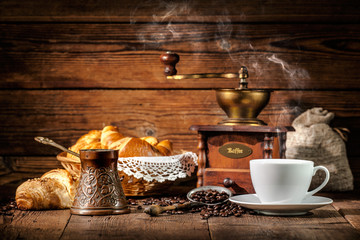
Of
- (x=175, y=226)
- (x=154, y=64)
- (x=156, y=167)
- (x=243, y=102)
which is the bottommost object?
(x=175, y=226)

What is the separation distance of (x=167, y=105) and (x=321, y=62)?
2.42 ft

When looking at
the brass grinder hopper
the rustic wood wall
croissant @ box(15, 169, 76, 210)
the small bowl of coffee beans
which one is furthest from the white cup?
the rustic wood wall

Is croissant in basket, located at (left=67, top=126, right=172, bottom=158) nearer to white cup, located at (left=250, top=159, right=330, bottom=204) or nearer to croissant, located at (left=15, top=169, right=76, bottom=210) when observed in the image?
croissant, located at (left=15, top=169, right=76, bottom=210)

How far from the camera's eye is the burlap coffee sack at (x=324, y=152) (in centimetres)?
192

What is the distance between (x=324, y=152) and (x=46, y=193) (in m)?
1.13

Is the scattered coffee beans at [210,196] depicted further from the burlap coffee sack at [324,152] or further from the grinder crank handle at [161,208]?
the burlap coffee sack at [324,152]

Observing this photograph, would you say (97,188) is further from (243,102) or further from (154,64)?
(154,64)

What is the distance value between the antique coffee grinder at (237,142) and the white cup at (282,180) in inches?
9.8

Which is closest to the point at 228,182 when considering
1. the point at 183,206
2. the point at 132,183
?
the point at 183,206

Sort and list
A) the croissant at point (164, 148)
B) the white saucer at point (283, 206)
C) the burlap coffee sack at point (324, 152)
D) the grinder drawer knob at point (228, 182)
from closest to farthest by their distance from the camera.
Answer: the white saucer at point (283, 206) → the grinder drawer knob at point (228, 182) → the croissant at point (164, 148) → the burlap coffee sack at point (324, 152)

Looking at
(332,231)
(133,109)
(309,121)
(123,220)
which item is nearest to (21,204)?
(123,220)

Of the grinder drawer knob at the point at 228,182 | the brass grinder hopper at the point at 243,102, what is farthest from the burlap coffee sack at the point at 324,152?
the grinder drawer knob at the point at 228,182

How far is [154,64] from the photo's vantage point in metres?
2.13

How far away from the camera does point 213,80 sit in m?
2.13
